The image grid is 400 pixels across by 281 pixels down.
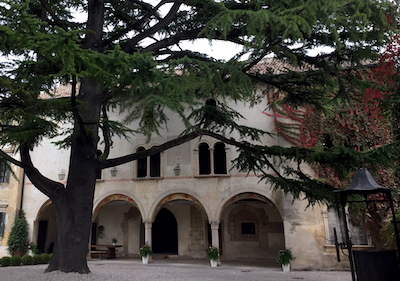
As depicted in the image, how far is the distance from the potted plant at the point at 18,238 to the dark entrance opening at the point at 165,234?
6.14 meters

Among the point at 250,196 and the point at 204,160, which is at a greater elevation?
the point at 204,160

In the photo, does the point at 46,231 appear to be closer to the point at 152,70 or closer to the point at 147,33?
the point at 147,33

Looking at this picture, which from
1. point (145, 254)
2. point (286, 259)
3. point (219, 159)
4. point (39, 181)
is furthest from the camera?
point (219, 159)

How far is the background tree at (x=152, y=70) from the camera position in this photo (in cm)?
495

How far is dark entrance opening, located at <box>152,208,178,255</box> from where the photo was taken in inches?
696

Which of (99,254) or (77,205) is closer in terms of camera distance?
(77,205)

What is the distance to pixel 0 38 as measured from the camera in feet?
16.4

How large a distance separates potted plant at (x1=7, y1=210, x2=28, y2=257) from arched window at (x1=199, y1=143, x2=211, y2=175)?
8.99m

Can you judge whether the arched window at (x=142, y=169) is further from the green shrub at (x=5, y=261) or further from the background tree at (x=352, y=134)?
the background tree at (x=352, y=134)

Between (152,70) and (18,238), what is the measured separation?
49.1 ft

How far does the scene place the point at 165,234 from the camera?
18.0m

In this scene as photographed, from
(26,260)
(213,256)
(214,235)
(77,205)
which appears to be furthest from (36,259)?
(77,205)

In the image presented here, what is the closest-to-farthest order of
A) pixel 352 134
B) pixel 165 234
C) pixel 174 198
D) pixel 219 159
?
pixel 352 134 < pixel 174 198 < pixel 219 159 < pixel 165 234

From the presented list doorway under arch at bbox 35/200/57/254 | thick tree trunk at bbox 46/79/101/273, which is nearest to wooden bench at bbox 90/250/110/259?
doorway under arch at bbox 35/200/57/254
